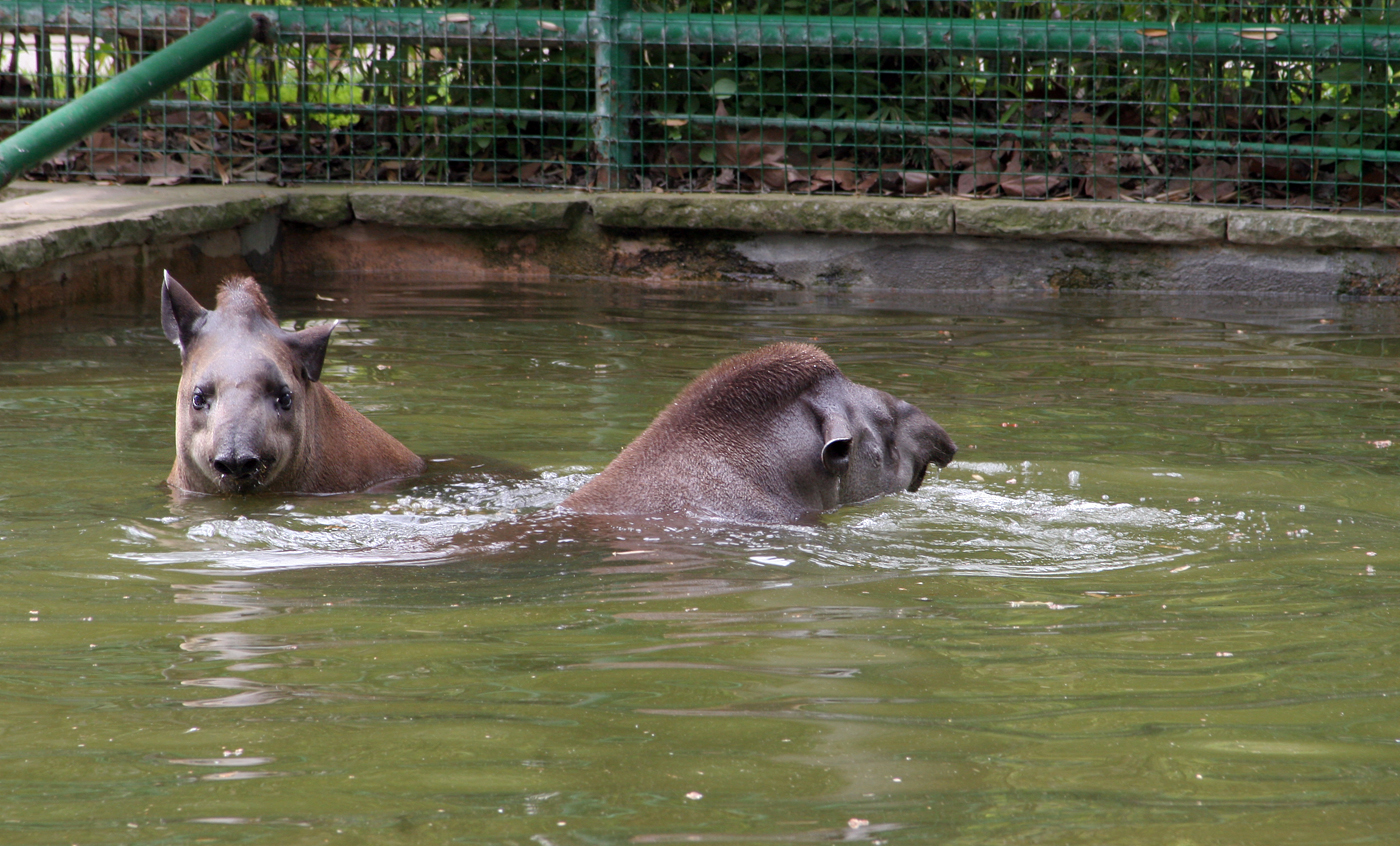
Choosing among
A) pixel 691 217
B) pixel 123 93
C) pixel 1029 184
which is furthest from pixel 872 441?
pixel 1029 184

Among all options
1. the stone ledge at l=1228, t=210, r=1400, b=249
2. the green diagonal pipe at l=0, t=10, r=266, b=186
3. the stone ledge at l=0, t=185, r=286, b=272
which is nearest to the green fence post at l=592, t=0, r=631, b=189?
the stone ledge at l=0, t=185, r=286, b=272

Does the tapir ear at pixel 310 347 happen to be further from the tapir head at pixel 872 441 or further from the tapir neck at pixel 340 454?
the tapir head at pixel 872 441

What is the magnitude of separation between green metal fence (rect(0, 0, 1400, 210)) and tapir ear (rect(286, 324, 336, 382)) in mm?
5306

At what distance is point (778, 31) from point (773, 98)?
89cm

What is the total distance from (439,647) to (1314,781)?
6.34 ft

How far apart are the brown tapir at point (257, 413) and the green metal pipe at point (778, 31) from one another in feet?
18.3

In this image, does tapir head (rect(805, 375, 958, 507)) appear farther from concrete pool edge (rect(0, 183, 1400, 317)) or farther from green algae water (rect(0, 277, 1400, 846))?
concrete pool edge (rect(0, 183, 1400, 317))

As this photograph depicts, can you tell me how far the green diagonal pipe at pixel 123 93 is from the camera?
859 centimetres

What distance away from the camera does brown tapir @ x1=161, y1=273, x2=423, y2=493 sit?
5438 mm

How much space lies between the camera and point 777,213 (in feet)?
34.5

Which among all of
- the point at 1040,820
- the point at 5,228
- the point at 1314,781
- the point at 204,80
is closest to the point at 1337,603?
the point at 1314,781

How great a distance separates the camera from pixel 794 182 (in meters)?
11.4

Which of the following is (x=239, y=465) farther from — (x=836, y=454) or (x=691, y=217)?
(x=691, y=217)

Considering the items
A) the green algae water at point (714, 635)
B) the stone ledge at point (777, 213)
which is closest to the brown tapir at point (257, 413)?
the green algae water at point (714, 635)
